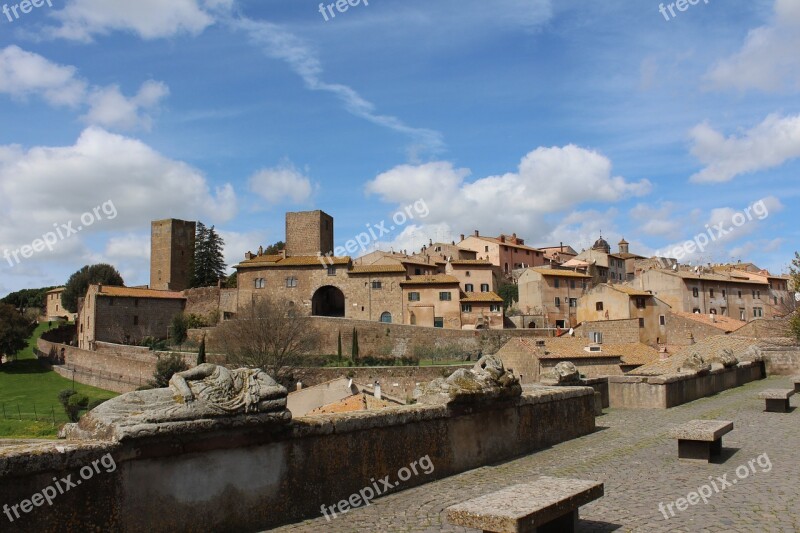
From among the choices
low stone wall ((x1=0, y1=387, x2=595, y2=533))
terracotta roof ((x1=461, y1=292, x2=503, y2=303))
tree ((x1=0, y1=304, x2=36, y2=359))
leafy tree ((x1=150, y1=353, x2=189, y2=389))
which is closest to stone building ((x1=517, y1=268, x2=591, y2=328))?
terracotta roof ((x1=461, y1=292, x2=503, y2=303))

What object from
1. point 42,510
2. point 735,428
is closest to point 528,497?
point 42,510

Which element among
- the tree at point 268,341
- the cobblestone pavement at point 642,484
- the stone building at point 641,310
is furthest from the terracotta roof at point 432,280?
the cobblestone pavement at point 642,484

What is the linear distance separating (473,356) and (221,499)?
55.9m

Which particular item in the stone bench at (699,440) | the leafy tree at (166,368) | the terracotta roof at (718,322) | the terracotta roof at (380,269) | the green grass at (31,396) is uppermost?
the terracotta roof at (380,269)

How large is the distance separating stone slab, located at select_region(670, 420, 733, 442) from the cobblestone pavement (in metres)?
0.34

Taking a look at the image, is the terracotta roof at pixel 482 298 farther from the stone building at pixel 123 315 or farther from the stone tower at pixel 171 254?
the stone tower at pixel 171 254

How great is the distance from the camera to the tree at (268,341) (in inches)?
1972

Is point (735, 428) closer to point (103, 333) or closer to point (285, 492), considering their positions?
point (285, 492)

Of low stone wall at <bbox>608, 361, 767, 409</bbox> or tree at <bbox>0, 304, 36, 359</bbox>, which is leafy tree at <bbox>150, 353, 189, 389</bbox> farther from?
low stone wall at <bbox>608, 361, 767, 409</bbox>

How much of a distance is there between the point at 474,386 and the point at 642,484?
7.09ft

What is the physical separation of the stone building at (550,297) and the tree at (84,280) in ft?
203

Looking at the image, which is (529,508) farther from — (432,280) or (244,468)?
(432,280)

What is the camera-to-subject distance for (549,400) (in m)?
9.62

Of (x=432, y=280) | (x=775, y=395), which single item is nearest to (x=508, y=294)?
(x=432, y=280)
